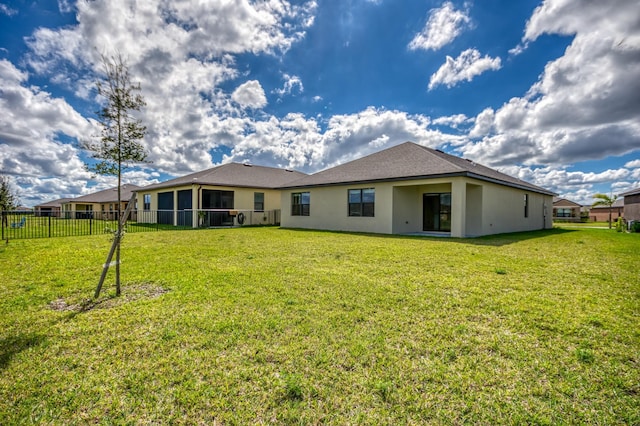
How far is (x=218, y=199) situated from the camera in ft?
68.7

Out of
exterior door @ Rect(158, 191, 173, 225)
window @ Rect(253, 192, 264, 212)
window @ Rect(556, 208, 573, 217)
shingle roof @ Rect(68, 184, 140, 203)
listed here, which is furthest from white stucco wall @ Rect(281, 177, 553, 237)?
window @ Rect(556, 208, 573, 217)

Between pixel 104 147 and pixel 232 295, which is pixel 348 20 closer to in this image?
pixel 104 147

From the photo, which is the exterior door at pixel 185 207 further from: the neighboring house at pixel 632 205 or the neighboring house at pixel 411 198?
the neighboring house at pixel 632 205

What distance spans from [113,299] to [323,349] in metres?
3.66

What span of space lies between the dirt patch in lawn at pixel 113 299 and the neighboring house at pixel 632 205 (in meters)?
31.3

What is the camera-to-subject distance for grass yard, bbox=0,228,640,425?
2.02m

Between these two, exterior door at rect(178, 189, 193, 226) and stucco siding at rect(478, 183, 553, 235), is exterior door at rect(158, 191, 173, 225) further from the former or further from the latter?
stucco siding at rect(478, 183, 553, 235)

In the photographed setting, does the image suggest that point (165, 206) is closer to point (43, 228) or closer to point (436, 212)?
point (43, 228)

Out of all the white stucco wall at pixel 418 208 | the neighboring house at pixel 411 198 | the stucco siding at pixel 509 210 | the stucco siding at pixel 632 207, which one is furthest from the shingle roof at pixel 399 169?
the stucco siding at pixel 632 207

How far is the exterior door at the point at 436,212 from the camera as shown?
15.2 meters

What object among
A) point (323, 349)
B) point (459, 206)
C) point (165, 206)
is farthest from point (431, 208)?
point (165, 206)

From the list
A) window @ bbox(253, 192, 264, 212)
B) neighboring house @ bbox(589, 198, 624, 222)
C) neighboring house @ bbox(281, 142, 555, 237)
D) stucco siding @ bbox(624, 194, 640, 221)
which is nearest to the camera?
neighboring house @ bbox(281, 142, 555, 237)

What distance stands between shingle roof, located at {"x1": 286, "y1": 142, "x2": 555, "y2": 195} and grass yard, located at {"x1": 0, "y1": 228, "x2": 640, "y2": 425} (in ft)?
25.8

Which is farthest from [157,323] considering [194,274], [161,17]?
[161,17]
